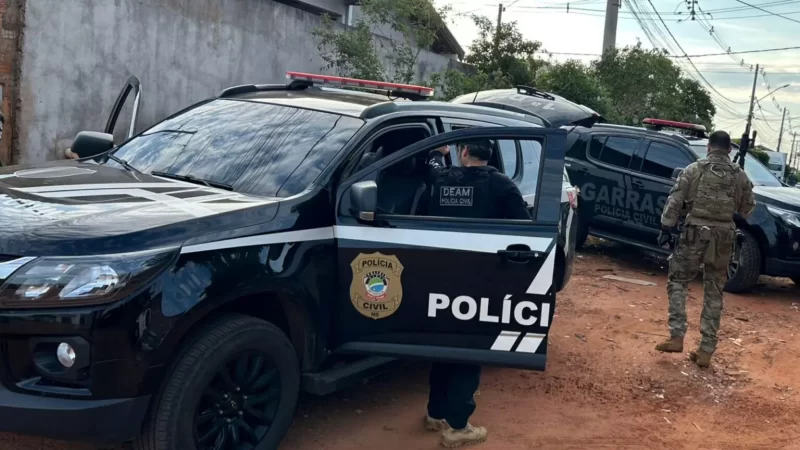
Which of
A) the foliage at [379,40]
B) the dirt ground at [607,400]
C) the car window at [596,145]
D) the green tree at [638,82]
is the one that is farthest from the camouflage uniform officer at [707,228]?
the green tree at [638,82]

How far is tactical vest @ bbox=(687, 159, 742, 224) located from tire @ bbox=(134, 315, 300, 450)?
3705 millimetres

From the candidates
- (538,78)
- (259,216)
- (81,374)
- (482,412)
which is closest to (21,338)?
(81,374)

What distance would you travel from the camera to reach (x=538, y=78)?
749 inches

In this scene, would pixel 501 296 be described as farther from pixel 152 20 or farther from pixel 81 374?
pixel 152 20

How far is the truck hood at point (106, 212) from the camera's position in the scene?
280 centimetres

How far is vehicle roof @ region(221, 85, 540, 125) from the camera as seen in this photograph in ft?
13.7

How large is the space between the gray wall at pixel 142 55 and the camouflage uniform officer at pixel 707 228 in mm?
7384

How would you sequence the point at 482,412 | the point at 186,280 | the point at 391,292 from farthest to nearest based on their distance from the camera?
the point at 482,412
the point at 391,292
the point at 186,280

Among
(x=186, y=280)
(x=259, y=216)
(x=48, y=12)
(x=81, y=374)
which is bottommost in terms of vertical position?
(x=81, y=374)

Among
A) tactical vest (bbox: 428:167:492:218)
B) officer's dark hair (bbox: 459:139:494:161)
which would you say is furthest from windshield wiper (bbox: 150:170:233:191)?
officer's dark hair (bbox: 459:139:494:161)

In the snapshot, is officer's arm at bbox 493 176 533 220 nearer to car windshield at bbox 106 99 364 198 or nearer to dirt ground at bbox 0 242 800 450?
car windshield at bbox 106 99 364 198

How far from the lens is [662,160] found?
8.95 m

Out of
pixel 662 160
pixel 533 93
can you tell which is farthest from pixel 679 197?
pixel 533 93

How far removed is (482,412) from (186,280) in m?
2.25
